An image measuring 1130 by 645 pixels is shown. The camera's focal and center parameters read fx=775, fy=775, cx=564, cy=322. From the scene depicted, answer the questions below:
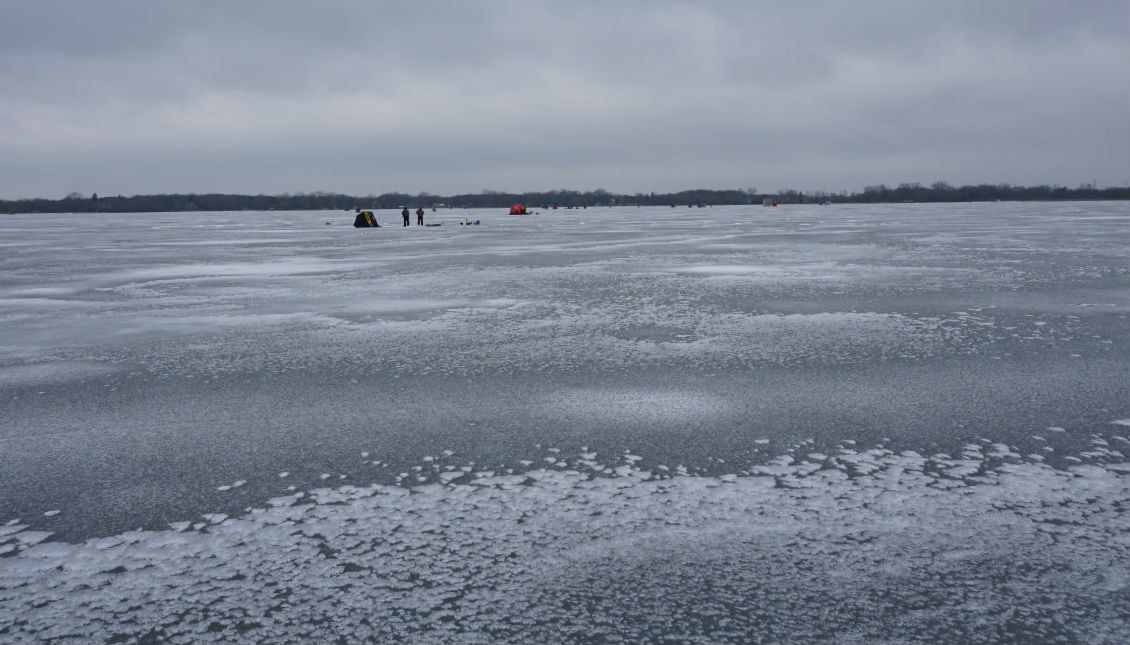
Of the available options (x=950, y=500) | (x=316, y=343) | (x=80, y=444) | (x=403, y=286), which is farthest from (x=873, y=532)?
(x=403, y=286)

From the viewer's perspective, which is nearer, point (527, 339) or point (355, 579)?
point (355, 579)

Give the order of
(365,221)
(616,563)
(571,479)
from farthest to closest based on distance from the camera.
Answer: (365,221)
(571,479)
(616,563)

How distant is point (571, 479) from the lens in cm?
479

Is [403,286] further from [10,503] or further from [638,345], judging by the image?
[10,503]

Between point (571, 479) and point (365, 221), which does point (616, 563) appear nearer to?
point (571, 479)

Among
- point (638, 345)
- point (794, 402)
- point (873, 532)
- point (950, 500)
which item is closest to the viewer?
point (873, 532)

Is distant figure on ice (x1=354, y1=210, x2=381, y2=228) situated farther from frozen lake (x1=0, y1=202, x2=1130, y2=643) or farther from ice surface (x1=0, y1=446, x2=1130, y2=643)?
ice surface (x1=0, y1=446, x2=1130, y2=643)

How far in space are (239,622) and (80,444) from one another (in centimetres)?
336

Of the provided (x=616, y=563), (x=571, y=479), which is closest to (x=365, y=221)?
(x=571, y=479)

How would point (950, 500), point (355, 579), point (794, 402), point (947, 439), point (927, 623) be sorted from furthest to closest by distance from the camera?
point (794, 402) < point (947, 439) < point (950, 500) < point (355, 579) < point (927, 623)

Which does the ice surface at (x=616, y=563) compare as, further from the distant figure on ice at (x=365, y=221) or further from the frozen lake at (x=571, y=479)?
the distant figure on ice at (x=365, y=221)

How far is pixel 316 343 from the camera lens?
9.65 meters

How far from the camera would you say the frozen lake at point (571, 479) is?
129 inches

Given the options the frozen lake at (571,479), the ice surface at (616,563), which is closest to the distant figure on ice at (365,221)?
the frozen lake at (571,479)
